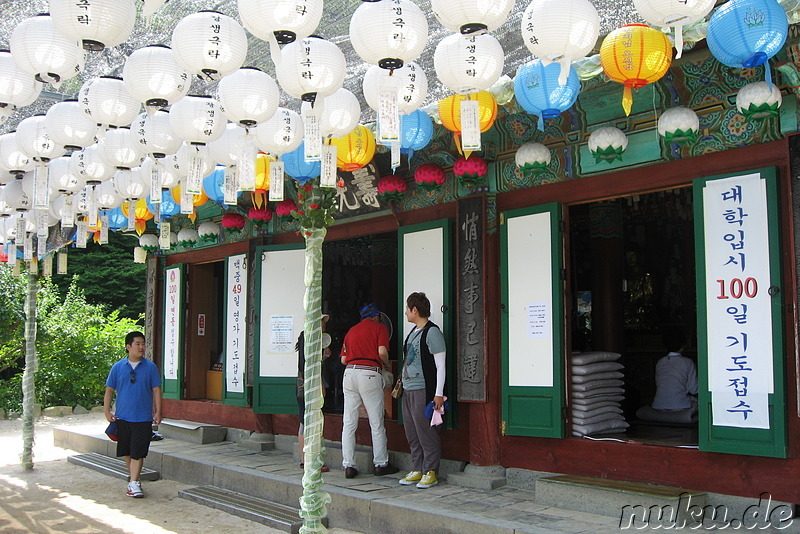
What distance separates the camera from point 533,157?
6543 millimetres

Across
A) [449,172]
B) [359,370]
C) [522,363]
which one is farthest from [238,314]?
[522,363]

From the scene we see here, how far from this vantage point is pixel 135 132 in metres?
5.90

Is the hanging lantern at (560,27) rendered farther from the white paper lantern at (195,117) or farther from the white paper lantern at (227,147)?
the white paper lantern at (227,147)

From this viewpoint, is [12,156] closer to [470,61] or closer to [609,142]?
→ [470,61]

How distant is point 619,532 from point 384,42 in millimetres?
3703

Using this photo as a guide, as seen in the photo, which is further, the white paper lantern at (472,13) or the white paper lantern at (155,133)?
the white paper lantern at (155,133)

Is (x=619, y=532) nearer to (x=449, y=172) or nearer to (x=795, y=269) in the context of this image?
(x=795, y=269)

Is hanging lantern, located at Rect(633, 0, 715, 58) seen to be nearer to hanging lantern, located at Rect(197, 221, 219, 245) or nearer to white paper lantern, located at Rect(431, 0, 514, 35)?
white paper lantern, located at Rect(431, 0, 514, 35)

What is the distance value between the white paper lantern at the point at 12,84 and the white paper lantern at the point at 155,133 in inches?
30.7

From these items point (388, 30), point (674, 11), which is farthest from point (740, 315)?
point (388, 30)

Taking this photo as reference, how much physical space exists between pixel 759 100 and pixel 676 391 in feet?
13.0

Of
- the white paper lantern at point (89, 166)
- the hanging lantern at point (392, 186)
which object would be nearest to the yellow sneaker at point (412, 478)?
the hanging lantern at point (392, 186)

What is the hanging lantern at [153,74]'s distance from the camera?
195 inches

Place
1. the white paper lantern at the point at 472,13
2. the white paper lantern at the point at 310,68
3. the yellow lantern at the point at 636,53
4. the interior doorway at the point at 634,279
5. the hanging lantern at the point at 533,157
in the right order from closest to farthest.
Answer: the white paper lantern at the point at 472,13 → the yellow lantern at the point at 636,53 → the white paper lantern at the point at 310,68 → the hanging lantern at the point at 533,157 → the interior doorway at the point at 634,279
